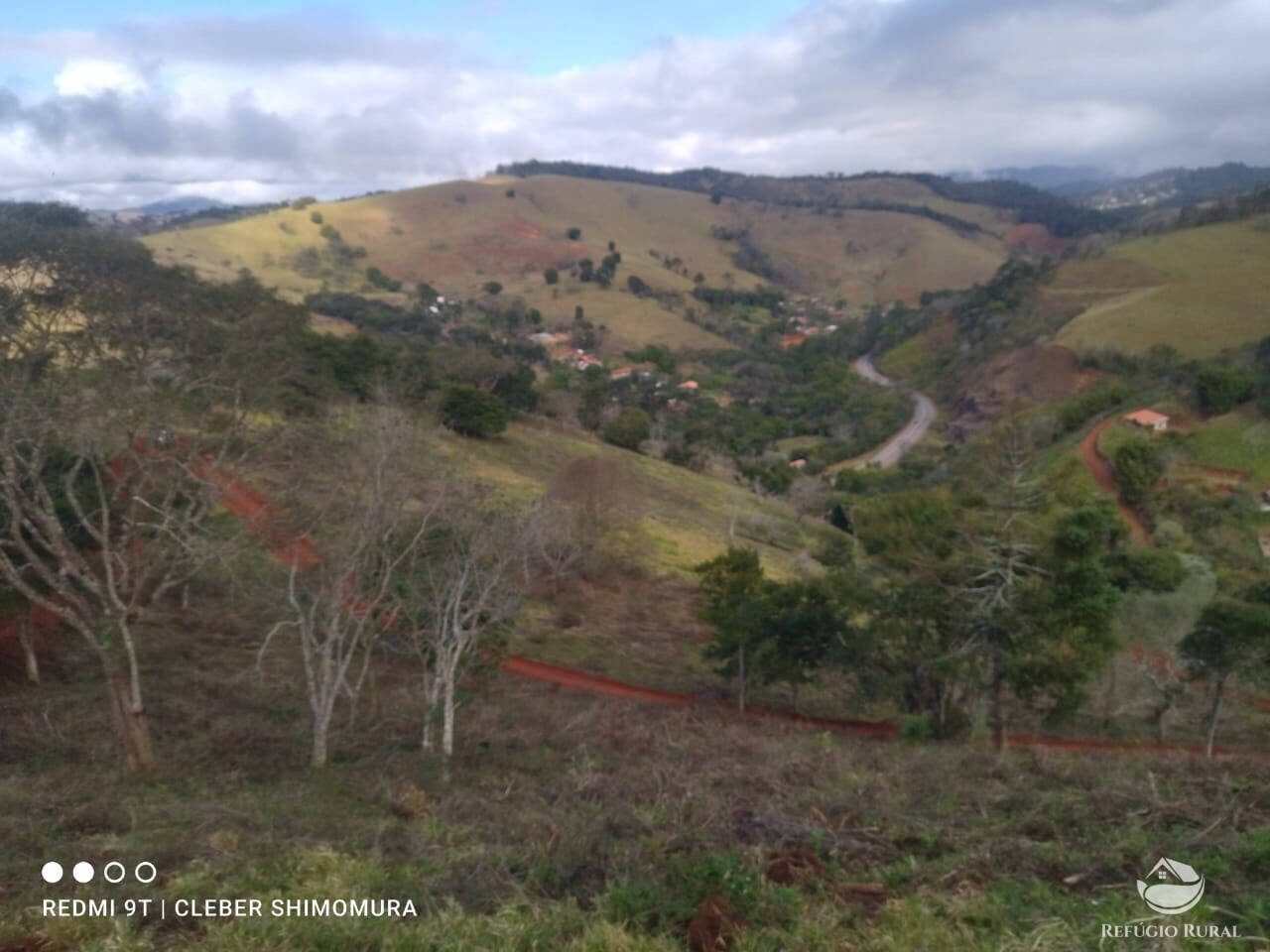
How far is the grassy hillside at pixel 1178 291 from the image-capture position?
5334 cm

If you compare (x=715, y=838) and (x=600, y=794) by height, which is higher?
(x=715, y=838)

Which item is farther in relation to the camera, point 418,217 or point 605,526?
point 418,217

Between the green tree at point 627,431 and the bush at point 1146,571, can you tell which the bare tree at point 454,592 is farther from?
the green tree at point 627,431

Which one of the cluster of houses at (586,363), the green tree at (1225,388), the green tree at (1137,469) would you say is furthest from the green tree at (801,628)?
the cluster of houses at (586,363)

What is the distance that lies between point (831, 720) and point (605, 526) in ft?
30.2

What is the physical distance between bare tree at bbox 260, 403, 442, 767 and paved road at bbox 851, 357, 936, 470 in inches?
1518

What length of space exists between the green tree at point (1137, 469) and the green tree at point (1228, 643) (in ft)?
59.5

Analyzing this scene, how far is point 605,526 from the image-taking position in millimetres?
23281

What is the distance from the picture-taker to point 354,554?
973 centimetres

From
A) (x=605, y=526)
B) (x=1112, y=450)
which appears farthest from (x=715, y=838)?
(x=1112, y=450)

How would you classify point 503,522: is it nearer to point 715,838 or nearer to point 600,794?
point 600,794

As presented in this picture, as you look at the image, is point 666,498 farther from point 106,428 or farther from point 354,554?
point 106,428

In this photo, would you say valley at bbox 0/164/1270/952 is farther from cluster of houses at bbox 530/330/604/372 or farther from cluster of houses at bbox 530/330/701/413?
cluster of houses at bbox 530/330/604/372

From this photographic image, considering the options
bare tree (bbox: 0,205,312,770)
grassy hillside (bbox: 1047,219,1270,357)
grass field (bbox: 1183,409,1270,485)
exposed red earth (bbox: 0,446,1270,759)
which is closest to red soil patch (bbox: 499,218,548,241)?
grassy hillside (bbox: 1047,219,1270,357)
